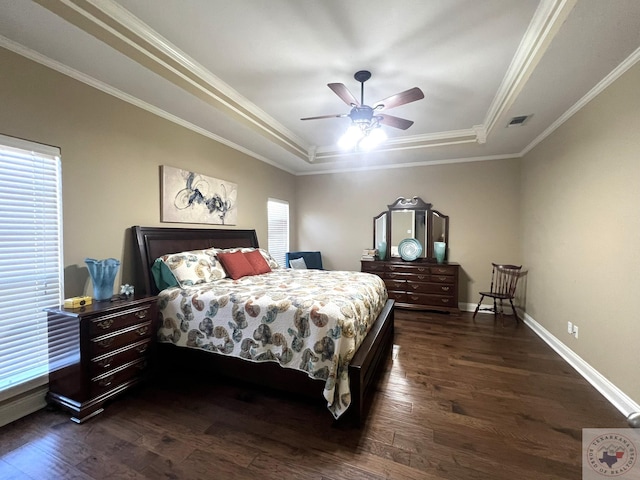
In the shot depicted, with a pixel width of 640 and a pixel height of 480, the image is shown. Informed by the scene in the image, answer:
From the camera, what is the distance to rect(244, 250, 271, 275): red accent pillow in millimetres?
3538

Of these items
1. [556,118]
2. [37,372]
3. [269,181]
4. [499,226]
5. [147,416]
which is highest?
[556,118]

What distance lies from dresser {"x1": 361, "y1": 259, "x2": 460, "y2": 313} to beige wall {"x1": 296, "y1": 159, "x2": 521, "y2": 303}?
0.50m

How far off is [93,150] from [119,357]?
5.84 ft

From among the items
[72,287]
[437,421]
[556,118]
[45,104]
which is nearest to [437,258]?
[556,118]

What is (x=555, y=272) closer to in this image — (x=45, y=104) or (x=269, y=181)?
(x=269, y=181)

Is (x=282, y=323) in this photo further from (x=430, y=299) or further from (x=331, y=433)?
(x=430, y=299)

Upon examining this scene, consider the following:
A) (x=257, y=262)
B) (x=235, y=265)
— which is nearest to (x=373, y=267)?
(x=257, y=262)

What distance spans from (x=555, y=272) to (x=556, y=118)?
5.73ft

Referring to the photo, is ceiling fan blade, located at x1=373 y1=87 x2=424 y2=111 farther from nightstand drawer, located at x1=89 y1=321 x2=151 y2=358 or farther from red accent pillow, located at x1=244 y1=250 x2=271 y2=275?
nightstand drawer, located at x1=89 y1=321 x2=151 y2=358

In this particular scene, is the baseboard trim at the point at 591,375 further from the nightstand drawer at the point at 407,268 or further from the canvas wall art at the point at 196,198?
the canvas wall art at the point at 196,198

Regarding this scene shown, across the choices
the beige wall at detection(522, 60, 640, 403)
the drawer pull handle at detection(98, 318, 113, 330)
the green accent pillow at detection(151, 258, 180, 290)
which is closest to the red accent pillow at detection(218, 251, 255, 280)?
the green accent pillow at detection(151, 258, 180, 290)

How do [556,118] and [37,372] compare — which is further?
[556,118]

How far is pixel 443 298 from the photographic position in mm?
4488

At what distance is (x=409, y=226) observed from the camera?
5.05 m
